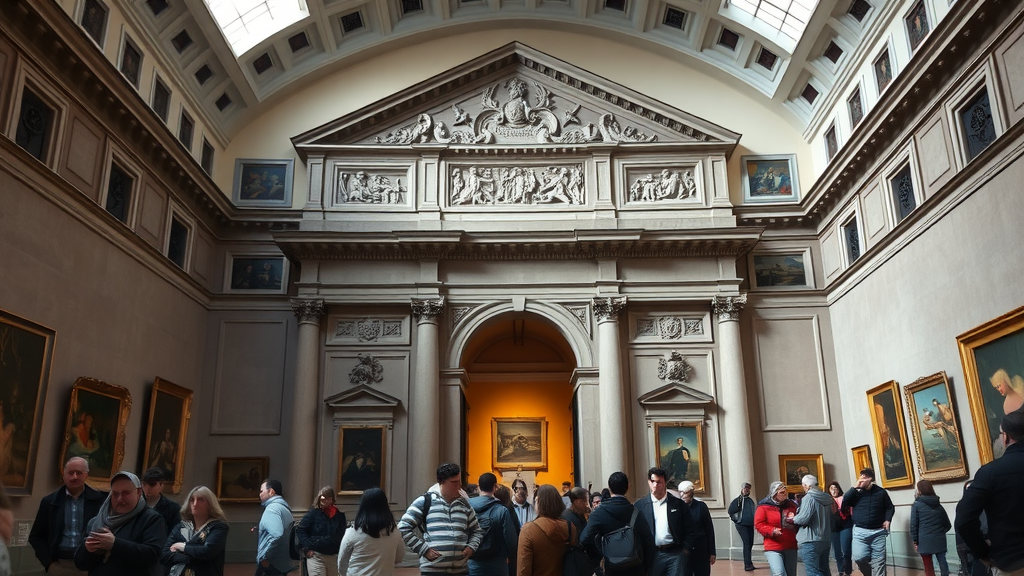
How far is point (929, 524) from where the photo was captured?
37.3 feet

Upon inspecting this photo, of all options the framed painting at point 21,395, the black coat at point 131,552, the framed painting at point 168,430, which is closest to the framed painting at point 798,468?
the framed painting at point 168,430

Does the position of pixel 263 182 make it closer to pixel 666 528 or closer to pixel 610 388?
pixel 610 388

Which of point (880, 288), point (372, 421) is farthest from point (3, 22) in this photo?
point (880, 288)

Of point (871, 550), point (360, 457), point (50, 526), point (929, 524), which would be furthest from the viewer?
point (360, 457)

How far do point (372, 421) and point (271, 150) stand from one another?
333 inches

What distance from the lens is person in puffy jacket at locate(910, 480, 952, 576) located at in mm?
11312

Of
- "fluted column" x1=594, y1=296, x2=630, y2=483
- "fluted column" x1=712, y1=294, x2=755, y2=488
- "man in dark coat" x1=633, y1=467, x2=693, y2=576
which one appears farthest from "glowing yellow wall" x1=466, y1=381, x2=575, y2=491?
"man in dark coat" x1=633, y1=467, x2=693, y2=576

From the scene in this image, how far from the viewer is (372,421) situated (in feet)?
64.8

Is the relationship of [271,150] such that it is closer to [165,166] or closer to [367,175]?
[367,175]

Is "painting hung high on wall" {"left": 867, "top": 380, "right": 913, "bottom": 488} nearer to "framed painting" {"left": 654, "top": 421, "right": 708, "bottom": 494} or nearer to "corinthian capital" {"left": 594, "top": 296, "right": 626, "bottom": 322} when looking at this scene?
"framed painting" {"left": 654, "top": 421, "right": 708, "bottom": 494}

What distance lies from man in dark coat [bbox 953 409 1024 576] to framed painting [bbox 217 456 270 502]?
17.5 meters

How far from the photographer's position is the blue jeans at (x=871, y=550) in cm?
1075

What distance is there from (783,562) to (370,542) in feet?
19.2

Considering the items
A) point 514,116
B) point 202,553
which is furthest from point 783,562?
point 514,116
